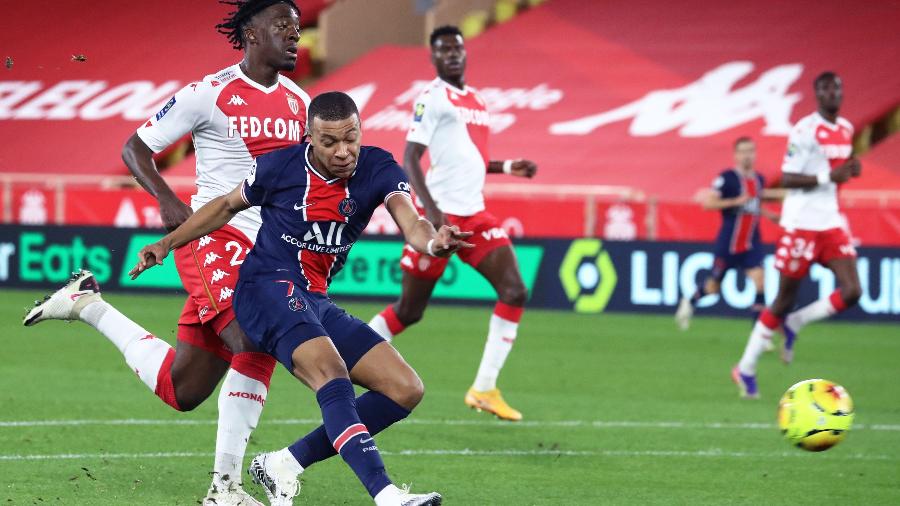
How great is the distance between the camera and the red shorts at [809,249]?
12.5 m

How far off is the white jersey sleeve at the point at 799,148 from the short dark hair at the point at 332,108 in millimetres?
Answer: 7012

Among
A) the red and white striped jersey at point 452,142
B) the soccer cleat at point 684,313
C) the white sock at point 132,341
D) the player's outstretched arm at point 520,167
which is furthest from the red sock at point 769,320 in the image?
the white sock at point 132,341

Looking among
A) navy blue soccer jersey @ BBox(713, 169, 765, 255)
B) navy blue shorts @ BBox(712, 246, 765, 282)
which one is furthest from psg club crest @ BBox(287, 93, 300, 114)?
navy blue shorts @ BBox(712, 246, 765, 282)

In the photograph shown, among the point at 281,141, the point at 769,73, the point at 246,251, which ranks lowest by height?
the point at 246,251

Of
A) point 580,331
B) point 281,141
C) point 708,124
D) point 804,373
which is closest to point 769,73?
point 708,124

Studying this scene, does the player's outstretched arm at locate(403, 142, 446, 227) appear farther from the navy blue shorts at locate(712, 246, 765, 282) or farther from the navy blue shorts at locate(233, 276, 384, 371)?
the navy blue shorts at locate(712, 246, 765, 282)

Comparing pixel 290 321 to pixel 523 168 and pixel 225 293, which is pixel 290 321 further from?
pixel 523 168

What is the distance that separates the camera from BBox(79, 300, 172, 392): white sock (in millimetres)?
7422

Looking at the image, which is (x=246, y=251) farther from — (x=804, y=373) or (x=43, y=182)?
(x=43, y=182)

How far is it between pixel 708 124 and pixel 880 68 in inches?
119

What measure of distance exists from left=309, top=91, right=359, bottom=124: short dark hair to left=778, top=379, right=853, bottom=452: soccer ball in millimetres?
2791

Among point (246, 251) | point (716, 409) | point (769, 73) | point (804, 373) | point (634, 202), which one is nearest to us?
point (246, 251)

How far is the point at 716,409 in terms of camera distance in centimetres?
1130

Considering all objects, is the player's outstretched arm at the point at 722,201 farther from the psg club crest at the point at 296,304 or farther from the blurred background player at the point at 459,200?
the psg club crest at the point at 296,304
